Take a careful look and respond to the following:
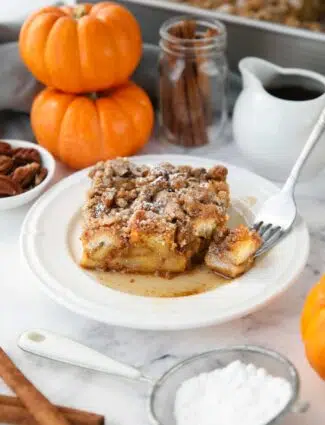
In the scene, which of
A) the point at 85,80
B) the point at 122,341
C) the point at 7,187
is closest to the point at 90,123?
the point at 85,80

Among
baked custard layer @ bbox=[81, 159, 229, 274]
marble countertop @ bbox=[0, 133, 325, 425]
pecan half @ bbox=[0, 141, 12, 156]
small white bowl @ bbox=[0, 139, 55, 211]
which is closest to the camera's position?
marble countertop @ bbox=[0, 133, 325, 425]

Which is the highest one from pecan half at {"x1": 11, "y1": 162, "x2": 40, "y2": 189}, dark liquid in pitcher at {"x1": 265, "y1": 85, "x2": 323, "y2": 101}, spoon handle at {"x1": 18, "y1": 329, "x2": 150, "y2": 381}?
dark liquid in pitcher at {"x1": 265, "y1": 85, "x2": 323, "y2": 101}

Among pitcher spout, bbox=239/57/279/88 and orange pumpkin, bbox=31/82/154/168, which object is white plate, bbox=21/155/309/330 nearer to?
orange pumpkin, bbox=31/82/154/168

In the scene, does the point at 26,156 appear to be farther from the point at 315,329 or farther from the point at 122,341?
the point at 315,329

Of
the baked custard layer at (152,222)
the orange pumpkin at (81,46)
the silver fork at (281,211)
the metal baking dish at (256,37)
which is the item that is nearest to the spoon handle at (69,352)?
the baked custard layer at (152,222)

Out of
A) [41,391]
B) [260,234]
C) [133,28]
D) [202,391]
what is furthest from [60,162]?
[202,391]

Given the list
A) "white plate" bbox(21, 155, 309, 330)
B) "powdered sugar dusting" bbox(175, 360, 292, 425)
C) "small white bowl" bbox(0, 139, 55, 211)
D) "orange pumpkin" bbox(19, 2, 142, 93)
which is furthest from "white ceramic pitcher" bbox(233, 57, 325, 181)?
"powdered sugar dusting" bbox(175, 360, 292, 425)

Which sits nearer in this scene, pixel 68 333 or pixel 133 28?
pixel 68 333

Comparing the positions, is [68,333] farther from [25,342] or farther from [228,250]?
[228,250]
